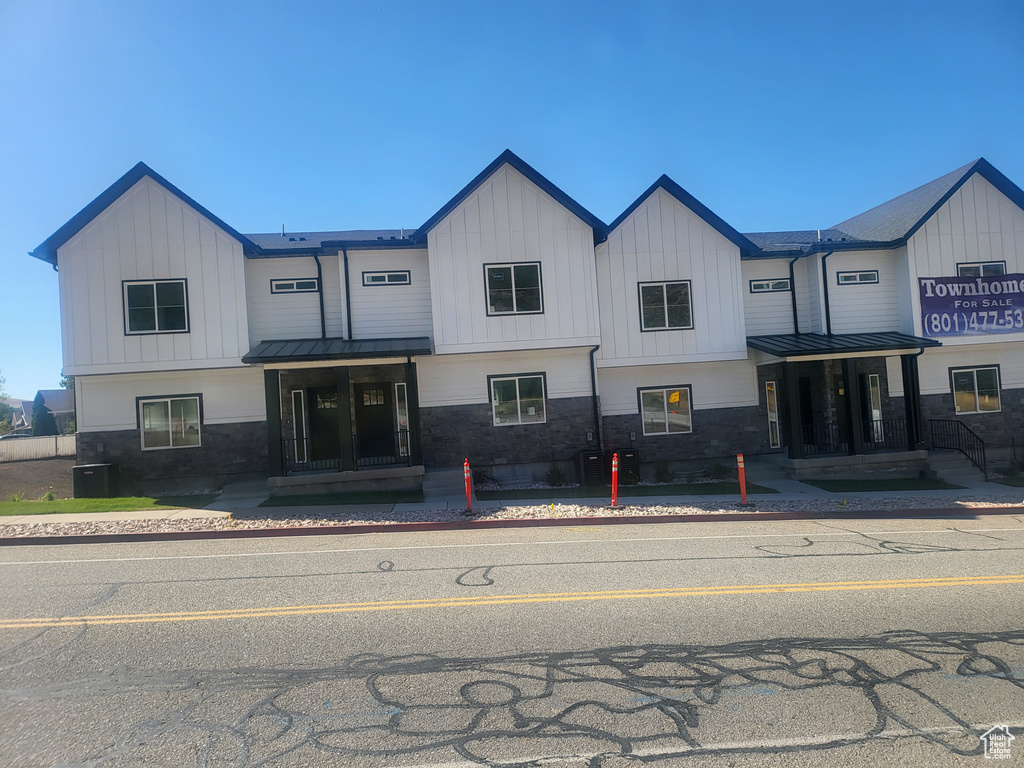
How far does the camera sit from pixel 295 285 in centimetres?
1788

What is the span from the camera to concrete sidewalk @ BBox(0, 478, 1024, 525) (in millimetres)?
13203

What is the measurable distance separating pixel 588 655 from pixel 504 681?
0.82 metres

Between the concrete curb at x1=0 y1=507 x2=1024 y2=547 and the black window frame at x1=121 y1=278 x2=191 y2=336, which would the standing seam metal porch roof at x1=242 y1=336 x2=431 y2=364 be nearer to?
the black window frame at x1=121 y1=278 x2=191 y2=336

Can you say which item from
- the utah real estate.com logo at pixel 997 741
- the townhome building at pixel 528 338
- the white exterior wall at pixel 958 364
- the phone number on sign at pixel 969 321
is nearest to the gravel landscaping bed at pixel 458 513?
the townhome building at pixel 528 338

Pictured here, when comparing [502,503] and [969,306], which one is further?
[969,306]

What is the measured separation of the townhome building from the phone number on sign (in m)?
0.07

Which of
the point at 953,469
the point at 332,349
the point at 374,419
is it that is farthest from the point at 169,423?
the point at 953,469

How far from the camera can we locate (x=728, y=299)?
18547 mm

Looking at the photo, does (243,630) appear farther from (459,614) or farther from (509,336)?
(509,336)

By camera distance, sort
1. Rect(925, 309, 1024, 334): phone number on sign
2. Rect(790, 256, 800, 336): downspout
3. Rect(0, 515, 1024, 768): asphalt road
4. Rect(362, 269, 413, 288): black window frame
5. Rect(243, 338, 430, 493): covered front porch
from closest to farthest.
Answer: Rect(0, 515, 1024, 768): asphalt road → Rect(243, 338, 430, 493): covered front porch → Rect(362, 269, 413, 288): black window frame → Rect(925, 309, 1024, 334): phone number on sign → Rect(790, 256, 800, 336): downspout

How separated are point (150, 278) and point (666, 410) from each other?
14854 millimetres

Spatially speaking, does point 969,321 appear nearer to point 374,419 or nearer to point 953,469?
point 953,469

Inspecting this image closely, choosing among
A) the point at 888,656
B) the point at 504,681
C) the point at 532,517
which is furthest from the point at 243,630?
the point at 532,517

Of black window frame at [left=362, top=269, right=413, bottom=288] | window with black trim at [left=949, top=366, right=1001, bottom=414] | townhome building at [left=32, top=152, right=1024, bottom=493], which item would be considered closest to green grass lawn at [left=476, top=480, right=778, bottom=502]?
townhome building at [left=32, top=152, right=1024, bottom=493]
